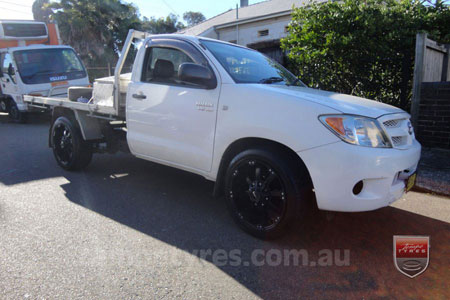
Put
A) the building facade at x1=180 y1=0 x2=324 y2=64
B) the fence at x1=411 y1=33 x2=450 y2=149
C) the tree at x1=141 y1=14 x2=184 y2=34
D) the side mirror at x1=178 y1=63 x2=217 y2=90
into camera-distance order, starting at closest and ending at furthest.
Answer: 1. the side mirror at x1=178 y1=63 x2=217 y2=90
2. the fence at x1=411 y1=33 x2=450 y2=149
3. the building facade at x1=180 y1=0 x2=324 y2=64
4. the tree at x1=141 y1=14 x2=184 y2=34

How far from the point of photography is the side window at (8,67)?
410 inches

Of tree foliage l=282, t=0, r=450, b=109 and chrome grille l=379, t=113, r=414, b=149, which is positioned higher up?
tree foliage l=282, t=0, r=450, b=109

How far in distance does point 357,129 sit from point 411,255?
113 cm

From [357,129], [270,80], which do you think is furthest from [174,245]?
[270,80]

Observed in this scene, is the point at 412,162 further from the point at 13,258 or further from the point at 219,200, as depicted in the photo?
the point at 13,258

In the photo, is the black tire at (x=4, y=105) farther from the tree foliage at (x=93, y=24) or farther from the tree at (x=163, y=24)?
the tree at (x=163, y=24)

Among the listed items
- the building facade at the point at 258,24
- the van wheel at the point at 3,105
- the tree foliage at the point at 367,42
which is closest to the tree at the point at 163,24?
the building facade at the point at 258,24

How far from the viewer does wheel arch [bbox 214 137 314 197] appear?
3008 mm

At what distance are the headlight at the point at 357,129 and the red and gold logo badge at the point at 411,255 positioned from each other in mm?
856

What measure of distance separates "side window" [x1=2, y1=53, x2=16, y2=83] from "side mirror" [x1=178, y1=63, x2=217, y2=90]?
30.4ft

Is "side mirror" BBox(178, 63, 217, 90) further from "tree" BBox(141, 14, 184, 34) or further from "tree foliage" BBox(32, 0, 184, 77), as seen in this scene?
"tree" BBox(141, 14, 184, 34)

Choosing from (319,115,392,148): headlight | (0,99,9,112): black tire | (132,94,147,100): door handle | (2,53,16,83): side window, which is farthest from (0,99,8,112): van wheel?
(319,115,392,148): headlight

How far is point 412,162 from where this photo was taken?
3006 millimetres

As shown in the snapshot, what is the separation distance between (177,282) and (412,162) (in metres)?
2.22
